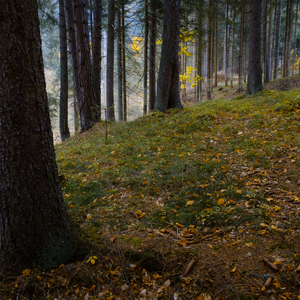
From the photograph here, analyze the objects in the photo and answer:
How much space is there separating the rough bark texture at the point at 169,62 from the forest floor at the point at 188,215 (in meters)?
2.45

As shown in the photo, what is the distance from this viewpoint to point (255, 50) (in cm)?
959

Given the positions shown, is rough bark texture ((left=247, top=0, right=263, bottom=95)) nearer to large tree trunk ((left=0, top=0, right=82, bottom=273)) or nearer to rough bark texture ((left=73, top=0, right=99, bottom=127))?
rough bark texture ((left=73, top=0, right=99, bottom=127))

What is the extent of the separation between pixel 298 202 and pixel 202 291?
1996 millimetres

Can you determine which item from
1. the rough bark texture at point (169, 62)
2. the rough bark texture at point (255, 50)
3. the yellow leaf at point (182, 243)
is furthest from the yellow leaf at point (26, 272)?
the rough bark texture at point (255, 50)

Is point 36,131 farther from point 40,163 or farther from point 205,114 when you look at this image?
point 205,114

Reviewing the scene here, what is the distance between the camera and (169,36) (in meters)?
8.20

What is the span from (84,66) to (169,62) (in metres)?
3.55

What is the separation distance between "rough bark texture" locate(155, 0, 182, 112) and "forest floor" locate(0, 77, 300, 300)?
245 centimetres

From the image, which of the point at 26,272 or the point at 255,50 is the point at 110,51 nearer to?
the point at 255,50

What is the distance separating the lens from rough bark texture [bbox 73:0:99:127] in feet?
28.2

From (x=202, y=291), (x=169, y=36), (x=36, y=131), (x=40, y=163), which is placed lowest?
(x=202, y=291)

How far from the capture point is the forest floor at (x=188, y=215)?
2.14 metres

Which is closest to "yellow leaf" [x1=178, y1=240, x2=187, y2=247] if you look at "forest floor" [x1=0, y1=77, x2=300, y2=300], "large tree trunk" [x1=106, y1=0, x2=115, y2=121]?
"forest floor" [x1=0, y1=77, x2=300, y2=300]

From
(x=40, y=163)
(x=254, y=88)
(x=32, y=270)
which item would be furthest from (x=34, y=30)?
(x=254, y=88)
